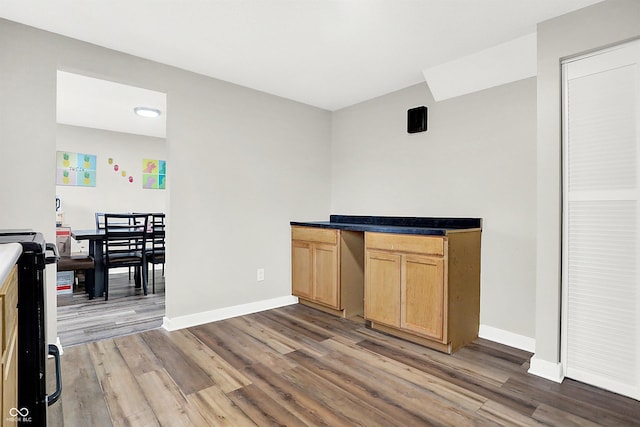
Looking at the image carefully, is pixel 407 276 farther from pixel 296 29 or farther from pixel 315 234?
pixel 296 29

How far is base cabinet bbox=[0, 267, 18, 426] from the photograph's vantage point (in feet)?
2.86

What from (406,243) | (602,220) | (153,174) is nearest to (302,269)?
(406,243)

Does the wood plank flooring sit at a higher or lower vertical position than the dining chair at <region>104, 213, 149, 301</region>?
lower

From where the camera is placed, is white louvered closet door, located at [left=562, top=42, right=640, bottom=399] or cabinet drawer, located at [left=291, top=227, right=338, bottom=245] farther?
cabinet drawer, located at [left=291, top=227, right=338, bottom=245]

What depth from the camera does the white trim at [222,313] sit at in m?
2.94

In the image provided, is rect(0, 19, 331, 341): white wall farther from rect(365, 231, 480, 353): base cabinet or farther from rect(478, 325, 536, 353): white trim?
rect(478, 325, 536, 353): white trim

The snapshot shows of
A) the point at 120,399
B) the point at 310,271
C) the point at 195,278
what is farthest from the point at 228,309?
the point at 120,399

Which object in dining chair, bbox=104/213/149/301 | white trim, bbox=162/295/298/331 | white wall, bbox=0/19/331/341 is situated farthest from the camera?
dining chair, bbox=104/213/149/301

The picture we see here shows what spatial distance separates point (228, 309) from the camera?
3.26 m

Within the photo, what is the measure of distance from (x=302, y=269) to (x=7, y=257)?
2.84m

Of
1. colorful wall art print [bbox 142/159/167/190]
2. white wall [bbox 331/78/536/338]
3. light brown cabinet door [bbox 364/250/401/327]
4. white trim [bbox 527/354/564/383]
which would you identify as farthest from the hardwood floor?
white trim [bbox 527/354/564/383]

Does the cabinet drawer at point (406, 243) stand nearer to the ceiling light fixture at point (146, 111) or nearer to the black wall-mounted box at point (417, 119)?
the black wall-mounted box at point (417, 119)

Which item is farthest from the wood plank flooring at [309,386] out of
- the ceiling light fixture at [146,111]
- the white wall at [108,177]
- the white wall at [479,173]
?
the white wall at [108,177]

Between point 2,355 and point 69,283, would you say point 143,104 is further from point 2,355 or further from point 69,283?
point 2,355
